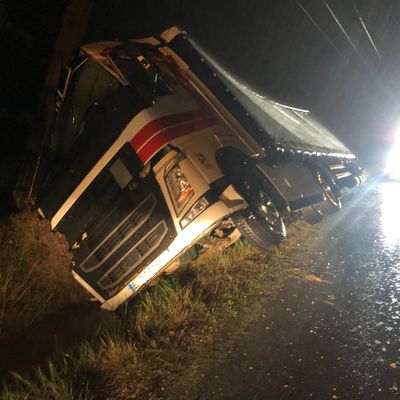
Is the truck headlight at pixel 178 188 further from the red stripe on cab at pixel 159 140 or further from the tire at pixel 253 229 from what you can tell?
the tire at pixel 253 229

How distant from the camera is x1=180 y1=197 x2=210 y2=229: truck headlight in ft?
10.7

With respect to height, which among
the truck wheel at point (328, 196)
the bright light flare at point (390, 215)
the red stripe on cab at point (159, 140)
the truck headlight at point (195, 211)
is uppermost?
the red stripe on cab at point (159, 140)

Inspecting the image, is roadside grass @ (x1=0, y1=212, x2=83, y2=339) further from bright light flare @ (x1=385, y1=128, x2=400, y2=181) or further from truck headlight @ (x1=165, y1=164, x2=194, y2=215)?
bright light flare @ (x1=385, y1=128, x2=400, y2=181)

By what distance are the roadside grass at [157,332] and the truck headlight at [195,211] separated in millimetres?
903

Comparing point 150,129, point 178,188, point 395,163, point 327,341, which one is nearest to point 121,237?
point 178,188

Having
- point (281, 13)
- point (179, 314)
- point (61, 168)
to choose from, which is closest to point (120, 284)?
point (179, 314)

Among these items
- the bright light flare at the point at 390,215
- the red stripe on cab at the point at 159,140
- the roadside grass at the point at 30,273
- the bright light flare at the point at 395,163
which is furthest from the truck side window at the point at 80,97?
the bright light flare at the point at 395,163

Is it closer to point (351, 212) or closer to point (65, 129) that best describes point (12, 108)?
point (65, 129)

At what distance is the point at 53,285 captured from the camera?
4.23m

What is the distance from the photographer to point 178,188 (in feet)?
11.0

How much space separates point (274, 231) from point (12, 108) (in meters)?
4.66

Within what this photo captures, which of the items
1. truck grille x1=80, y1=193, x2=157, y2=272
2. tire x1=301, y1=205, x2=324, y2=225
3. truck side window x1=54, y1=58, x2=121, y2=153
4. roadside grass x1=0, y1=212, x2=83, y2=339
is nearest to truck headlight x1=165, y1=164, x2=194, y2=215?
truck grille x1=80, y1=193, x2=157, y2=272

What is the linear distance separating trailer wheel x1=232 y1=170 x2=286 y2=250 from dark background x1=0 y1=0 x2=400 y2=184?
3.44 meters

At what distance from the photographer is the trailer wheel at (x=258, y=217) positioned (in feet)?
12.1
